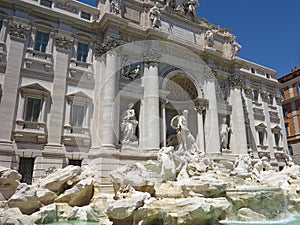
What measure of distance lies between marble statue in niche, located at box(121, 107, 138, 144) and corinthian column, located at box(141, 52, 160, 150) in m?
0.57

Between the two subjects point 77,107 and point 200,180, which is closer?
point 200,180

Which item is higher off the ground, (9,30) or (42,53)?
(9,30)

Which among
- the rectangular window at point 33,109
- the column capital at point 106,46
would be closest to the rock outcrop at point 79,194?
the rectangular window at point 33,109

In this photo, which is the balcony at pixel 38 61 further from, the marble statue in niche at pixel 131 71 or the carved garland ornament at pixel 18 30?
the marble statue in niche at pixel 131 71

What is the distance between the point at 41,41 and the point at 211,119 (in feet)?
38.2

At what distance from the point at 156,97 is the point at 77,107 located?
452 centimetres

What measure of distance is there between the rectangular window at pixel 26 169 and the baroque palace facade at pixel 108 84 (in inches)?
1.6

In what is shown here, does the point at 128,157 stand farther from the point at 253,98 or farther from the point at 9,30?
the point at 253,98

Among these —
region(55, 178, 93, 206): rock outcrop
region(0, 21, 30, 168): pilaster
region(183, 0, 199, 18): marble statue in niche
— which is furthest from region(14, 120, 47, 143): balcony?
region(183, 0, 199, 18): marble statue in niche

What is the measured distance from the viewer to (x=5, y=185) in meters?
9.57

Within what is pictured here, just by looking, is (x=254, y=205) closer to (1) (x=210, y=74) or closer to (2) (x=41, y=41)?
(1) (x=210, y=74)

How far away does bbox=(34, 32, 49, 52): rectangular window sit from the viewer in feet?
41.0

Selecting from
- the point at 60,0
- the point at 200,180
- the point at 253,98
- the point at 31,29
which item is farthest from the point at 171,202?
the point at 253,98

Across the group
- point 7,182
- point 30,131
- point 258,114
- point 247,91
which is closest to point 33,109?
point 30,131
